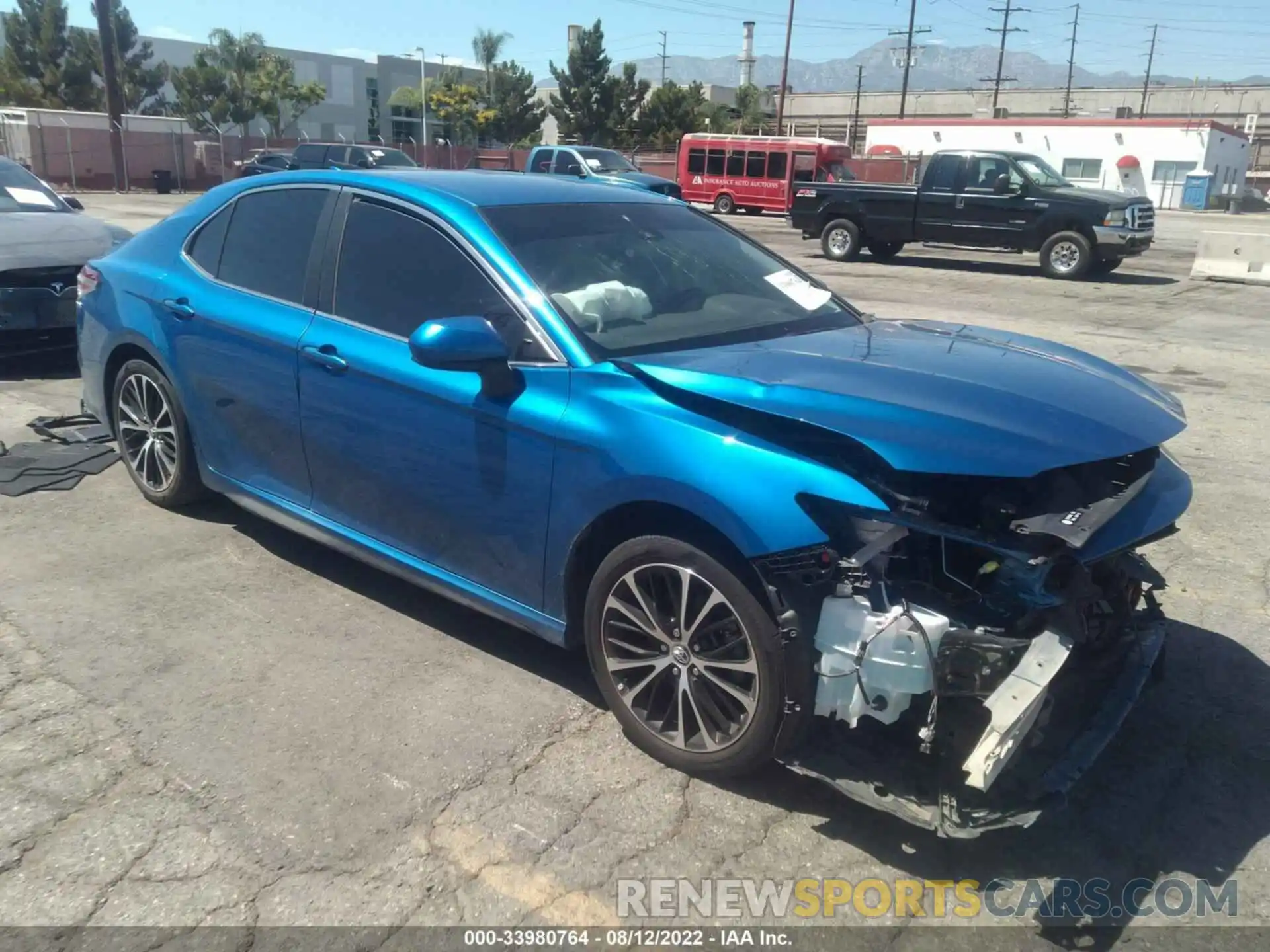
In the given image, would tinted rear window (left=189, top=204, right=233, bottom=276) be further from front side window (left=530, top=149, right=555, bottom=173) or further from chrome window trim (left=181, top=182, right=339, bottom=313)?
front side window (left=530, top=149, right=555, bottom=173)

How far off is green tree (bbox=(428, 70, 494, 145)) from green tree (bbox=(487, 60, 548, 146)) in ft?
3.56

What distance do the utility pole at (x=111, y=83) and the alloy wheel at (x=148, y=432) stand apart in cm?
3021

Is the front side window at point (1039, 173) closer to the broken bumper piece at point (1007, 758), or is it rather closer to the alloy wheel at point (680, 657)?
the broken bumper piece at point (1007, 758)

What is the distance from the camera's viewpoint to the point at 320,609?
4199 millimetres

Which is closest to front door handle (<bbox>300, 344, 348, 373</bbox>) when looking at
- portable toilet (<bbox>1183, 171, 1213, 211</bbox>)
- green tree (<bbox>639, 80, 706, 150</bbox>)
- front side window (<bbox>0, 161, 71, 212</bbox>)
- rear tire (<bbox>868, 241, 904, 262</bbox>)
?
front side window (<bbox>0, 161, 71, 212</bbox>)

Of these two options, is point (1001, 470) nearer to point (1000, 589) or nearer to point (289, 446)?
point (1000, 589)

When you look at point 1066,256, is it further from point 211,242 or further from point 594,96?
point 594,96

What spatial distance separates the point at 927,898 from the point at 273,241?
351 centimetres

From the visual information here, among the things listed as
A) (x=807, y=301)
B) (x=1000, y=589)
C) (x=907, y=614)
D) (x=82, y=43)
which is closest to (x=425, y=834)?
(x=907, y=614)

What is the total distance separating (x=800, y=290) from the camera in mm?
4180

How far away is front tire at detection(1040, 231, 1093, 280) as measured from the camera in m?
17.0

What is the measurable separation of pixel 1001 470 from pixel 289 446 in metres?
2.77

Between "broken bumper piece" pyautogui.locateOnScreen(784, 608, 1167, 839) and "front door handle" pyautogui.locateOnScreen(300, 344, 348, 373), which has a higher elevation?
"front door handle" pyautogui.locateOnScreen(300, 344, 348, 373)

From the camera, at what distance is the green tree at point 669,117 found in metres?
63.2
